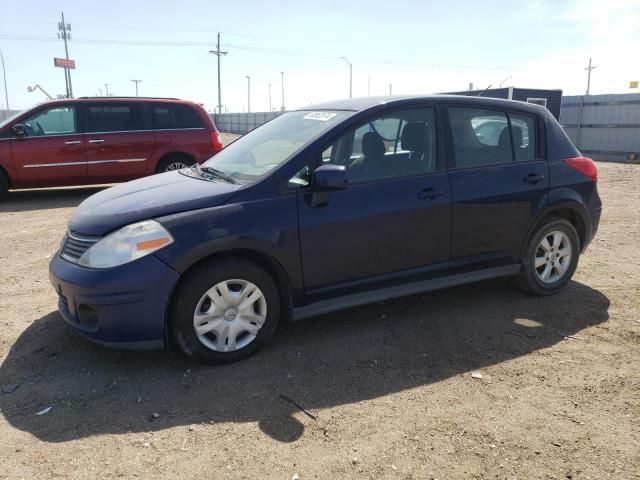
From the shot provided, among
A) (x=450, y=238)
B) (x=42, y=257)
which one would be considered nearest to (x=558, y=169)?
(x=450, y=238)

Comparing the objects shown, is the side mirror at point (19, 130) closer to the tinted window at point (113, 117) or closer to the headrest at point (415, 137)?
the tinted window at point (113, 117)

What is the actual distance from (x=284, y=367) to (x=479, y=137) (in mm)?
2478

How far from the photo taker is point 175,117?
10.4m

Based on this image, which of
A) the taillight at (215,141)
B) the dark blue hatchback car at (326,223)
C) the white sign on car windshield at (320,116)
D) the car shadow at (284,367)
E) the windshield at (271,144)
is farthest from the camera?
the taillight at (215,141)

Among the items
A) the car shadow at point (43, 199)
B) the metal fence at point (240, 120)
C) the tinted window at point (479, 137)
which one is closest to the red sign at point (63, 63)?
the metal fence at point (240, 120)

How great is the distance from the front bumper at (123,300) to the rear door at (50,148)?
725 centimetres

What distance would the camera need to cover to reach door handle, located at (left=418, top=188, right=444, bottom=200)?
400 centimetres

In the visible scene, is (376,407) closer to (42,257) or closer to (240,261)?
(240,261)

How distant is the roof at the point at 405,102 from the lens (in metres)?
4.06

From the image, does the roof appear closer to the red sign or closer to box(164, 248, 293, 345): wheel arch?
box(164, 248, 293, 345): wheel arch

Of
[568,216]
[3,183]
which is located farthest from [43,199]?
[568,216]

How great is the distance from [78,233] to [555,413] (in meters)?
3.17

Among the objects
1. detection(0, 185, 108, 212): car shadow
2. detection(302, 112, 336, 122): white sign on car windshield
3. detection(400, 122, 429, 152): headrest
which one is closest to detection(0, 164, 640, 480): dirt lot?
detection(400, 122, 429, 152): headrest

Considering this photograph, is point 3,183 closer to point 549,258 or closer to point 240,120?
point 549,258
